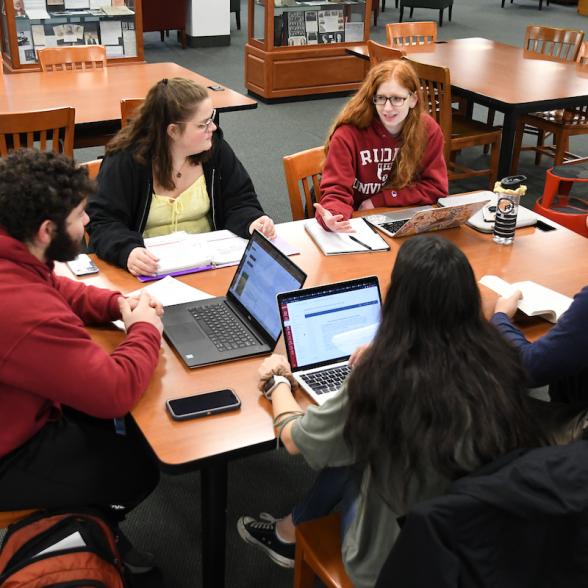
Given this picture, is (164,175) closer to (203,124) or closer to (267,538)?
(203,124)

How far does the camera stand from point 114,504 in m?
1.86

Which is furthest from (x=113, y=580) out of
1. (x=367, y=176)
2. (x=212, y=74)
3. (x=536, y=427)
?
(x=212, y=74)

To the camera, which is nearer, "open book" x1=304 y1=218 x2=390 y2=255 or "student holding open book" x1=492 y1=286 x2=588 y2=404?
"student holding open book" x1=492 y1=286 x2=588 y2=404

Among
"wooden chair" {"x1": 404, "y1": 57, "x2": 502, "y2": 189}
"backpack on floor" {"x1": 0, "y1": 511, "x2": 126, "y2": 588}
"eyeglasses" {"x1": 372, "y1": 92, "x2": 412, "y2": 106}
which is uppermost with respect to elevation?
"eyeglasses" {"x1": 372, "y1": 92, "x2": 412, "y2": 106}

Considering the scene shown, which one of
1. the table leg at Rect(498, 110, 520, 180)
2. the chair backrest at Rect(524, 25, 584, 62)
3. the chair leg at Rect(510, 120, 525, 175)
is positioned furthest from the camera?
the chair backrest at Rect(524, 25, 584, 62)

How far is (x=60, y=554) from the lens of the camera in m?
1.60

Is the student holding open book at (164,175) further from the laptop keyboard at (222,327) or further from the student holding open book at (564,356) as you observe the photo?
the student holding open book at (564,356)

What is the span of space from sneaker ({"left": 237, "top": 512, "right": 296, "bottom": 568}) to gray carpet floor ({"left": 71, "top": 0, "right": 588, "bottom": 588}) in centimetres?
6

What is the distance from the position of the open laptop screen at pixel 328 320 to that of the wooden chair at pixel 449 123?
8.11ft

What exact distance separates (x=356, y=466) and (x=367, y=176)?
1.61 m

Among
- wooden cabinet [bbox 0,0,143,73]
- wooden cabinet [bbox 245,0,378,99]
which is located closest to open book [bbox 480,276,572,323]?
wooden cabinet [bbox 245,0,378,99]

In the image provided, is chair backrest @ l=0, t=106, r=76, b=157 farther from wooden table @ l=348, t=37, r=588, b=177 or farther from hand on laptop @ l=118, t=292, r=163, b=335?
wooden table @ l=348, t=37, r=588, b=177

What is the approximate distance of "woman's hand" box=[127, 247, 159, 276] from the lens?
88.8 inches

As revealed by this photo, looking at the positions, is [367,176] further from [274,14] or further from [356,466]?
[274,14]
